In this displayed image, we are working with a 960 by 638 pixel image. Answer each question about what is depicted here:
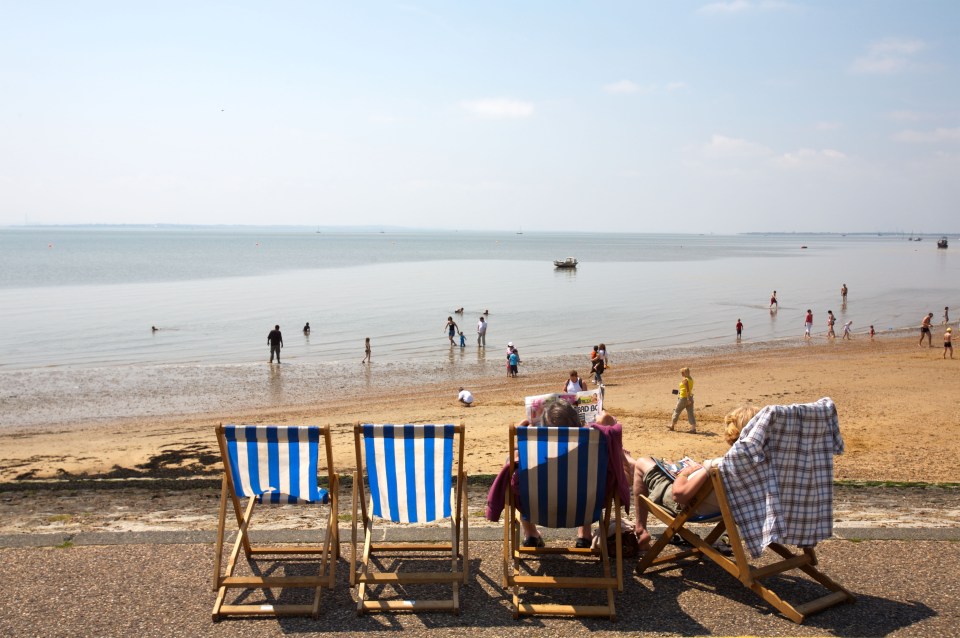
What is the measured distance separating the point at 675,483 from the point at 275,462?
2557 mm

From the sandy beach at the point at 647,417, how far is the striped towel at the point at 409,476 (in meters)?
4.44

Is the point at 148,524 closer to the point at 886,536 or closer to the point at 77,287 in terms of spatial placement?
the point at 886,536

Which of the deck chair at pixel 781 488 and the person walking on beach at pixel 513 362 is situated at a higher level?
the deck chair at pixel 781 488

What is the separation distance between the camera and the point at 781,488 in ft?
14.7

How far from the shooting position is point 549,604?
4453mm

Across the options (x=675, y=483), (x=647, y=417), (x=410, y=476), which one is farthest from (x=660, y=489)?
(x=647, y=417)

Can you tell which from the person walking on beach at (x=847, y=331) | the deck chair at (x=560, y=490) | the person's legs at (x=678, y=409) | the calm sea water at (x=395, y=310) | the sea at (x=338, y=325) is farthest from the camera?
the person walking on beach at (x=847, y=331)

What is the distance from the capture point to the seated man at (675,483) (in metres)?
4.68

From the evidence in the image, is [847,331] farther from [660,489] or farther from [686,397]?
[660,489]

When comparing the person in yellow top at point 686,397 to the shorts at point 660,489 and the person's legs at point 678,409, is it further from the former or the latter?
the shorts at point 660,489

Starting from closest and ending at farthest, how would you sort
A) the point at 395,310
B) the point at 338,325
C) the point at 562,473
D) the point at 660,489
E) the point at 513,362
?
1. the point at 562,473
2. the point at 660,489
3. the point at 513,362
4. the point at 338,325
5. the point at 395,310

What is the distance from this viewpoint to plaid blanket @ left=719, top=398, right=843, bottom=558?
4.39 metres

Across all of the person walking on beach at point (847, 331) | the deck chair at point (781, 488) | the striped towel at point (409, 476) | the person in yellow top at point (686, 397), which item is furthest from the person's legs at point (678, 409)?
the person walking on beach at point (847, 331)

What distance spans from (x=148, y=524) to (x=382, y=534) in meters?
1.90
